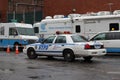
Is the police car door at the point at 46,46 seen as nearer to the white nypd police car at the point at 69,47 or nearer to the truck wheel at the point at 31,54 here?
the white nypd police car at the point at 69,47

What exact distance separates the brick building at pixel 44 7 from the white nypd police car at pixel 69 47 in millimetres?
23942

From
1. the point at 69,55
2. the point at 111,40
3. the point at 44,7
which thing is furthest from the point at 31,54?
the point at 44,7

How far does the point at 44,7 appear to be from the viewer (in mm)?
53375

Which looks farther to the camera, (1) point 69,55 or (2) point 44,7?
(2) point 44,7

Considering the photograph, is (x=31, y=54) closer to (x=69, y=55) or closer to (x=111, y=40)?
(x=69, y=55)

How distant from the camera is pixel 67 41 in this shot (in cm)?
1948

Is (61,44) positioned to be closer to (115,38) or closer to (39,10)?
(115,38)

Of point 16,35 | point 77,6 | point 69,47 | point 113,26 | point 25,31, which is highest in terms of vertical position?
point 77,6

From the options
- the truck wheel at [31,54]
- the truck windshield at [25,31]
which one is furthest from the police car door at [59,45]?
the truck windshield at [25,31]

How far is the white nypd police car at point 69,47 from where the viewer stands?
18.5 meters

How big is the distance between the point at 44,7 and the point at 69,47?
34682 mm

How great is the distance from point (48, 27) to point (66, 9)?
722 inches

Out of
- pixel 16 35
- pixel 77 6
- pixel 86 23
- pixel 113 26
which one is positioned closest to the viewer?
pixel 113 26

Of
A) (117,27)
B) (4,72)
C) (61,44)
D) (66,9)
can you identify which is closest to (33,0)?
(66,9)
